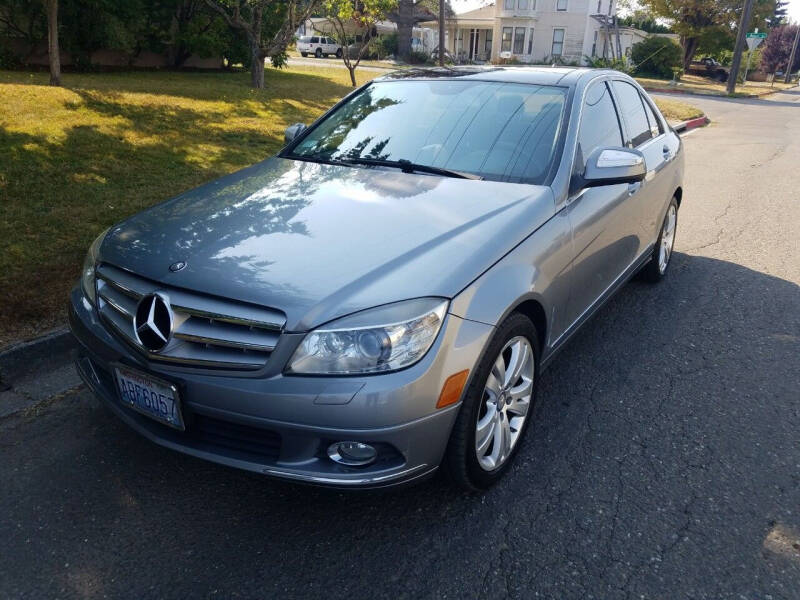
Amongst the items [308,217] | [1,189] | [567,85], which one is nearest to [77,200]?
[1,189]

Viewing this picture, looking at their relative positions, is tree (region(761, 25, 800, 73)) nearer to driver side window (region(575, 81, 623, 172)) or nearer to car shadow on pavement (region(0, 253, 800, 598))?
driver side window (region(575, 81, 623, 172))

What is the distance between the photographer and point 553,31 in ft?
160

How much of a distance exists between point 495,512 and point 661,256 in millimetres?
3237

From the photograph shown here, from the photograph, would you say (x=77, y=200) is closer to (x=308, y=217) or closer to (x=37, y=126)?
(x=37, y=126)

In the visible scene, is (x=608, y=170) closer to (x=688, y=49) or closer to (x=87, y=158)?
(x=87, y=158)

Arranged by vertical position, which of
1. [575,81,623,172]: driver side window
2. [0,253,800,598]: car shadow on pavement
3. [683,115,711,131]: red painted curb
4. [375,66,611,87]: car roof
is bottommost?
[0,253,800,598]: car shadow on pavement

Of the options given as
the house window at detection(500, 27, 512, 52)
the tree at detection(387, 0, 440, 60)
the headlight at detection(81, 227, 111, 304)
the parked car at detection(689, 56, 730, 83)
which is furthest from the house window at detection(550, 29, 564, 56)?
the headlight at detection(81, 227, 111, 304)

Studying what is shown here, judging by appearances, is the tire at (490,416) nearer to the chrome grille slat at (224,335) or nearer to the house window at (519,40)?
the chrome grille slat at (224,335)

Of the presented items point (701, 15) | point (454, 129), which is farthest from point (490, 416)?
point (701, 15)

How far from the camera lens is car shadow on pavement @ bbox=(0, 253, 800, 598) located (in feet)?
7.53

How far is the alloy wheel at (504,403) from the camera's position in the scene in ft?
8.54

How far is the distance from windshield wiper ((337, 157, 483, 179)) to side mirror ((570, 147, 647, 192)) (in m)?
0.53

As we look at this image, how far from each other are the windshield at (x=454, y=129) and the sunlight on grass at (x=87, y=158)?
2.08 meters

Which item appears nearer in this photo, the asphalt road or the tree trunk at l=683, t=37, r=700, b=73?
the asphalt road
